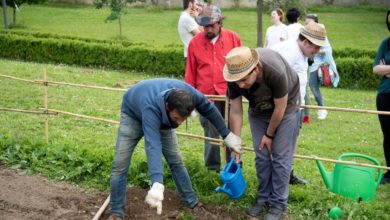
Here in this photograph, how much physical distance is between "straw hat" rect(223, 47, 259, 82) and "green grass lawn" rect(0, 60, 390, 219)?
4.62 feet

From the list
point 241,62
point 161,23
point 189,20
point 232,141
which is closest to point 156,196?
point 232,141

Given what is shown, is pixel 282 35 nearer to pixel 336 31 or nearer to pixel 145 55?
pixel 145 55

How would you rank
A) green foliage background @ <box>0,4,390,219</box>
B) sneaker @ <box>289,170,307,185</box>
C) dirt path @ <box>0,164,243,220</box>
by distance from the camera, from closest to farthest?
dirt path @ <box>0,164,243,220</box>, green foliage background @ <box>0,4,390,219</box>, sneaker @ <box>289,170,307,185</box>

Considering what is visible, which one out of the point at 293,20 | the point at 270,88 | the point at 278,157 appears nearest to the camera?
the point at 270,88

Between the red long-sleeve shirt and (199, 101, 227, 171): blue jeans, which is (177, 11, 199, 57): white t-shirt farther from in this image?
(199, 101, 227, 171): blue jeans

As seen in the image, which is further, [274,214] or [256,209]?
[256,209]

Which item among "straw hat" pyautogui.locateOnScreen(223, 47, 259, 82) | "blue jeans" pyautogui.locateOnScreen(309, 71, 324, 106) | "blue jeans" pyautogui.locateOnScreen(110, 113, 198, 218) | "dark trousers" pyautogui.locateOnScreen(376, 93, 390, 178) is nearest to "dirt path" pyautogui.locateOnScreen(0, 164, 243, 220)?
"blue jeans" pyautogui.locateOnScreen(110, 113, 198, 218)

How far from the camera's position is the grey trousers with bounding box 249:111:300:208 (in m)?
4.64

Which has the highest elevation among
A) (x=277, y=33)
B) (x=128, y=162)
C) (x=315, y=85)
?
(x=277, y=33)

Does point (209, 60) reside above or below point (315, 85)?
above

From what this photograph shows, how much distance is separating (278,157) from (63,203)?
2.13m

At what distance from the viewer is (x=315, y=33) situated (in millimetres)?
4910

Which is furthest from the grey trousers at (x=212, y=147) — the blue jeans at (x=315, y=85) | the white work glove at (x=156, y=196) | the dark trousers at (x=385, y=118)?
the blue jeans at (x=315, y=85)

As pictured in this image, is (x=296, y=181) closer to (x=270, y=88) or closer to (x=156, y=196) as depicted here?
(x=270, y=88)
